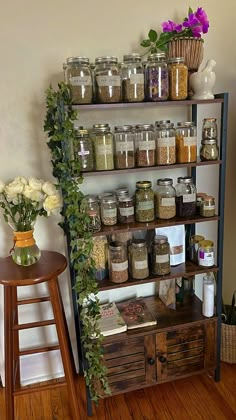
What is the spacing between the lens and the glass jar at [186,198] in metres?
1.67

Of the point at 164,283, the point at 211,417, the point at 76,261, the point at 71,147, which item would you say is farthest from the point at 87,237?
the point at 211,417

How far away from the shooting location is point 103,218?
5.27ft

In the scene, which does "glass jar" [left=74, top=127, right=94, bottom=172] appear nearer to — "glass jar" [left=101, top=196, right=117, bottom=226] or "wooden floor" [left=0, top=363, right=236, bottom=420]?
"glass jar" [left=101, top=196, right=117, bottom=226]

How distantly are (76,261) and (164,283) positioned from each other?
649 millimetres

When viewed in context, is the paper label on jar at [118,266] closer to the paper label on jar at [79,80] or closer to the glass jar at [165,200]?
the glass jar at [165,200]

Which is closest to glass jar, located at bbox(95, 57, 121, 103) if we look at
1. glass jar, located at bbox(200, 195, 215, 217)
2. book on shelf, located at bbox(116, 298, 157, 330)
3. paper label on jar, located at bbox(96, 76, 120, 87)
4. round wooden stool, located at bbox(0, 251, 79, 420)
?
paper label on jar, located at bbox(96, 76, 120, 87)

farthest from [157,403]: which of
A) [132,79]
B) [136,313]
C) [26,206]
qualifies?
[132,79]

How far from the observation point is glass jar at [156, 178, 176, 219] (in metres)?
1.64

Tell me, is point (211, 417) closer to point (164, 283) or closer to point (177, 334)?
point (177, 334)

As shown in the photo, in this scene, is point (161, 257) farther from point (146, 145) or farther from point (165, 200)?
point (146, 145)

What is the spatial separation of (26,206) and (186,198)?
2.41 feet

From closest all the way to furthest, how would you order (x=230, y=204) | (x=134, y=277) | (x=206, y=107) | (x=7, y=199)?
1. (x=7, y=199)
2. (x=134, y=277)
3. (x=206, y=107)
4. (x=230, y=204)

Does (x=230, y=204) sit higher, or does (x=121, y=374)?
(x=230, y=204)

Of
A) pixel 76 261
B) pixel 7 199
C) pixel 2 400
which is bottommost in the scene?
pixel 2 400
